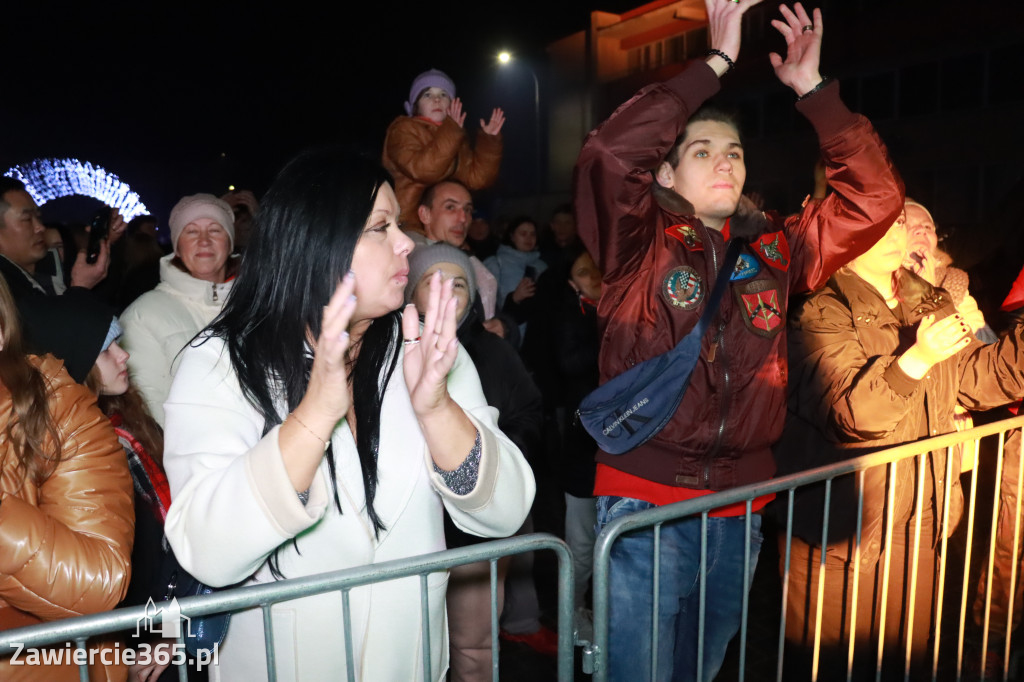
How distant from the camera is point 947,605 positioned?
451cm

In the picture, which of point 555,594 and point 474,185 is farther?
point 474,185

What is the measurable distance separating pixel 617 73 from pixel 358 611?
33.8 metres

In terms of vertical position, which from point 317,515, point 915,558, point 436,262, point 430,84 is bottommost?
point 915,558

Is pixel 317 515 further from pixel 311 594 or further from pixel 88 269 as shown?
pixel 88 269

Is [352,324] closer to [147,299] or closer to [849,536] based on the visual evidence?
[849,536]

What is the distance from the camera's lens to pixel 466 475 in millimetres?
1791

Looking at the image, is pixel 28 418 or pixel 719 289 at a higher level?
pixel 719 289

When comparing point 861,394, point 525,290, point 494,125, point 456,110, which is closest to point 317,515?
point 861,394

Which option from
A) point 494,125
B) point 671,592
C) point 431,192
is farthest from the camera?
point 494,125

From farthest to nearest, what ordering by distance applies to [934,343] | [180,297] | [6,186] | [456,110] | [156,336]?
1. [456,110]
2. [6,186]
3. [180,297]
4. [156,336]
5. [934,343]

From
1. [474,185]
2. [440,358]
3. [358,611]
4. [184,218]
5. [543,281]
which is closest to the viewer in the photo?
[440,358]

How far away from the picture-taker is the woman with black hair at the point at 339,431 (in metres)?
1.70

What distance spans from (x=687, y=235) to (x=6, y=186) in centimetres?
421

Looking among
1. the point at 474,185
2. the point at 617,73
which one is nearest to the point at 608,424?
the point at 474,185
